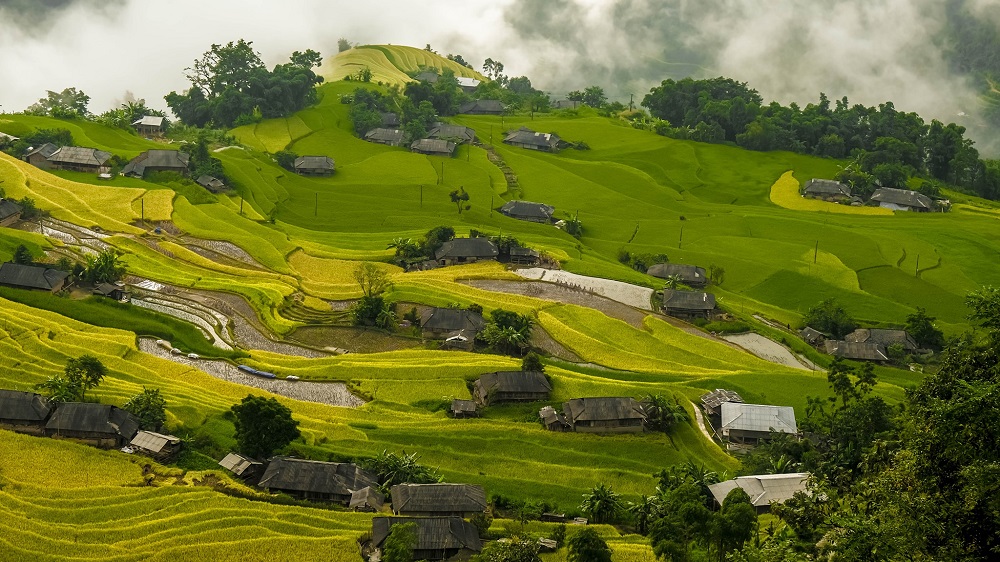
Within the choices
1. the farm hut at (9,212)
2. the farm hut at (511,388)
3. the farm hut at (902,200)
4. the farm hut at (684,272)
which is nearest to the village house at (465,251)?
the farm hut at (684,272)

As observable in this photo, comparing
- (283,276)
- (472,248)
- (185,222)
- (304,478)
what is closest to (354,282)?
(283,276)

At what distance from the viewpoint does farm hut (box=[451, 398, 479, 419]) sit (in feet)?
210

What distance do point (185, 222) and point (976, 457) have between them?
256ft

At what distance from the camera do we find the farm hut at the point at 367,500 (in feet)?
169

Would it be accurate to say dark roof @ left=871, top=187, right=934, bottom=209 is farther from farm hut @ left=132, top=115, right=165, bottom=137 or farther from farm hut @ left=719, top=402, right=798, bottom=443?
farm hut @ left=132, top=115, right=165, bottom=137

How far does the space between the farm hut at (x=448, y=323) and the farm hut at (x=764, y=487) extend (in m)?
26.5

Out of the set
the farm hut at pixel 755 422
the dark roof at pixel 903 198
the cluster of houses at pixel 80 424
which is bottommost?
the cluster of houses at pixel 80 424

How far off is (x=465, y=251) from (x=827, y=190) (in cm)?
5638

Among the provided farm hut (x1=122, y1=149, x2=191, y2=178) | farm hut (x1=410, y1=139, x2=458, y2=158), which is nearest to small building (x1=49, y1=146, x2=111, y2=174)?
farm hut (x1=122, y1=149, x2=191, y2=178)

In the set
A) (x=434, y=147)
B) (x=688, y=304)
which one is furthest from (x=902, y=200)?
(x=434, y=147)

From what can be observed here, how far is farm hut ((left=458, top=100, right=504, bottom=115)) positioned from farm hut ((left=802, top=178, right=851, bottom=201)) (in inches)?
2009

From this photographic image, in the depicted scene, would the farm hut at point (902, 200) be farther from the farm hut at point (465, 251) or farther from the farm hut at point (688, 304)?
the farm hut at point (465, 251)

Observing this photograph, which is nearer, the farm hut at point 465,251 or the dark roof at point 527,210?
the farm hut at point 465,251

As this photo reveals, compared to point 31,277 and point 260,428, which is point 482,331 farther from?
point 31,277
